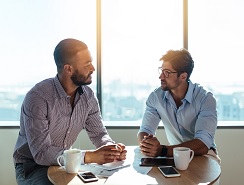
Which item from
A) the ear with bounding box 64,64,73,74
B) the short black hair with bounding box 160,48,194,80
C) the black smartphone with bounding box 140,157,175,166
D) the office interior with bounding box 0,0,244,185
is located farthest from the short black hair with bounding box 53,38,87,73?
the office interior with bounding box 0,0,244,185

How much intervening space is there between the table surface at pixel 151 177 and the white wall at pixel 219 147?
1.39 m

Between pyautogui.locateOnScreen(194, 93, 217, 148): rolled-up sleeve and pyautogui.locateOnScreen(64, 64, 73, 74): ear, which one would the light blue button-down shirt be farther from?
pyautogui.locateOnScreen(64, 64, 73, 74): ear

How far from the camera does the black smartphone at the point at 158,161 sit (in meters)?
1.70

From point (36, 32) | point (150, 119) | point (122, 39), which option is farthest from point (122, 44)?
point (150, 119)

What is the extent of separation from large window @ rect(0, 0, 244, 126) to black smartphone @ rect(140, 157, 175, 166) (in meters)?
1.36

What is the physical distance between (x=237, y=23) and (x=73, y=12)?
1526mm

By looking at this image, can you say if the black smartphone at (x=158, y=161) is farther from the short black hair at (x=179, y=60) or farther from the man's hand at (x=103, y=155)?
the short black hair at (x=179, y=60)

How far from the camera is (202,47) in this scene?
3145 millimetres

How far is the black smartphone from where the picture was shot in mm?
1698

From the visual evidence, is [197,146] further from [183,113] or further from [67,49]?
[67,49]

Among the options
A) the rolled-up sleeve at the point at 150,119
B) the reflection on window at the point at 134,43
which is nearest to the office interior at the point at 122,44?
the reflection on window at the point at 134,43

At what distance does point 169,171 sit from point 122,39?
182 centimetres

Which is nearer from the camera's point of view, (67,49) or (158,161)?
(158,161)

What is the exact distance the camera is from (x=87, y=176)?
4.95 feet
